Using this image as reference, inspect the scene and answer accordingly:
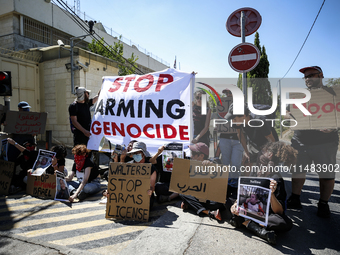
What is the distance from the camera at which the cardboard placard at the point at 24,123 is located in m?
5.14

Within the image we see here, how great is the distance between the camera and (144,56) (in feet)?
114

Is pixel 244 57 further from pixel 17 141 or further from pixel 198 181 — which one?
pixel 17 141

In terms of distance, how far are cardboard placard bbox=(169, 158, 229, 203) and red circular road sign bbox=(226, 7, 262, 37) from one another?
2.82 m

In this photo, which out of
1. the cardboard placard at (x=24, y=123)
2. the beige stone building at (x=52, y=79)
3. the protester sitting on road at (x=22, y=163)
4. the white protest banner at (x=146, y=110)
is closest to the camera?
the white protest banner at (x=146, y=110)

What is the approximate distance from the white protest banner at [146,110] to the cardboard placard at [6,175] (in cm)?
161

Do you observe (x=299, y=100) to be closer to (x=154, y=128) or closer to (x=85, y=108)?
(x=154, y=128)

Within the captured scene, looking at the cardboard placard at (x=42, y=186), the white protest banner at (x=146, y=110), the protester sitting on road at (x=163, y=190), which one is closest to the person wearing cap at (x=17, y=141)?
the cardboard placard at (x=42, y=186)

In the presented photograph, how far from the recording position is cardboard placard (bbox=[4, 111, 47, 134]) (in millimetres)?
5145

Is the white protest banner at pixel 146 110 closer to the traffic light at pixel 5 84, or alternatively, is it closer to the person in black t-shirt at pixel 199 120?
the person in black t-shirt at pixel 199 120

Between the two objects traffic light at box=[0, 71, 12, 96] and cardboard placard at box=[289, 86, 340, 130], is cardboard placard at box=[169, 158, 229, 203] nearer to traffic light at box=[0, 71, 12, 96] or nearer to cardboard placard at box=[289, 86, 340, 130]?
cardboard placard at box=[289, 86, 340, 130]

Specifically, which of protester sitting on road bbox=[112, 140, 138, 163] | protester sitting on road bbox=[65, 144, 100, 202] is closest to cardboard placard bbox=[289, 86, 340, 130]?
protester sitting on road bbox=[112, 140, 138, 163]

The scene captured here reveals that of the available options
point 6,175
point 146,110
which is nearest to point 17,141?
point 6,175

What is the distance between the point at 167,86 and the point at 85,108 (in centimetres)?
197

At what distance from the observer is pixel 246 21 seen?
14.6 feet
